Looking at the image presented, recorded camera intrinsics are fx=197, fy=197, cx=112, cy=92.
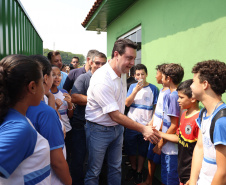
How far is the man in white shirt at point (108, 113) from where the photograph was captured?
7.84 ft

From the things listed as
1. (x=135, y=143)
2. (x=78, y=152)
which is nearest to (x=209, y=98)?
(x=78, y=152)

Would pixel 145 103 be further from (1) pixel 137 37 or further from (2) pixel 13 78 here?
(2) pixel 13 78

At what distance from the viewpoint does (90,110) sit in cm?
257

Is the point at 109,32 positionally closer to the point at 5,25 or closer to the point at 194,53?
the point at 194,53

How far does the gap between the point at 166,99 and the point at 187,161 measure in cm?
93

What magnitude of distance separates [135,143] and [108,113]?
1.82 meters

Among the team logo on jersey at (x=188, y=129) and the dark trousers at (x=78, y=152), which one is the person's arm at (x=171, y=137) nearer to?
the team logo on jersey at (x=188, y=129)

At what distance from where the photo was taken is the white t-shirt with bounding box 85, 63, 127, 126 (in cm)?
237

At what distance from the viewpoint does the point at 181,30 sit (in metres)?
3.27

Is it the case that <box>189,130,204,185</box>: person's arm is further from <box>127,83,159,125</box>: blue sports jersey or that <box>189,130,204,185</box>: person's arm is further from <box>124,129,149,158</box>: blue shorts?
<box>124,129,149,158</box>: blue shorts

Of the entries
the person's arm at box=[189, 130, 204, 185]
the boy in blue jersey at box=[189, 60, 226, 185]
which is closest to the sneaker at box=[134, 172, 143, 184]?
the person's arm at box=[189, 130, 204, 185]

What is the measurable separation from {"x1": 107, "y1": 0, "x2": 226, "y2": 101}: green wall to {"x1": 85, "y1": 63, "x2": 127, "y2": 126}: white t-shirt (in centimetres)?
125

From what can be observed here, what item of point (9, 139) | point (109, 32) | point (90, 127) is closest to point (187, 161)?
point (90, 127)

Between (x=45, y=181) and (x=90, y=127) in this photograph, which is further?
(x=90, y=127)
